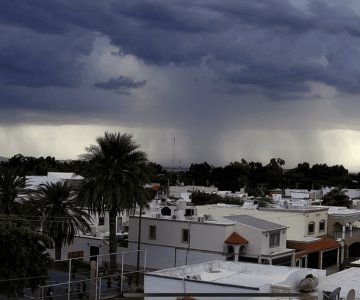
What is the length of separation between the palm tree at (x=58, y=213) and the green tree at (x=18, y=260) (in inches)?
528

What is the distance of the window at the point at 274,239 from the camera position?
162 feet

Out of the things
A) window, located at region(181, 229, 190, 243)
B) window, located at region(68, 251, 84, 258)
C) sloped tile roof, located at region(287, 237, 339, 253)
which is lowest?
window, located at region(68, 251, 84, 258)

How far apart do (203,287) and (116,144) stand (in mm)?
24890

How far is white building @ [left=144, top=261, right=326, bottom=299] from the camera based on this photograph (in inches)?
1017

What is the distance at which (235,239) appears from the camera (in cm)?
4753

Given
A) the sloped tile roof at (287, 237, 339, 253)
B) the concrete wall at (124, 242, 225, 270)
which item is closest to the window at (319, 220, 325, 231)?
the sloped tile roof at (287, 237, 339, 253)

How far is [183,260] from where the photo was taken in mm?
50094

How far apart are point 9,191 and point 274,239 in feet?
77.1

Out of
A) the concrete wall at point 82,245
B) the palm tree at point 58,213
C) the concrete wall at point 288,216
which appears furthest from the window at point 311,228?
the palm tree at point 58,213

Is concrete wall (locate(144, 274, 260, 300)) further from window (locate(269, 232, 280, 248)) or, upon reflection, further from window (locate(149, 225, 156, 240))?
window (locate(149, 225, 156, 240))

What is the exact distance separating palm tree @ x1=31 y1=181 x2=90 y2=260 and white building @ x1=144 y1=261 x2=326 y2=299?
20.8 meters

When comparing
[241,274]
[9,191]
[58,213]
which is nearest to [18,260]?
[241,274]

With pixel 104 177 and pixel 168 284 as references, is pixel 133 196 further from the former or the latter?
pixel 168 284

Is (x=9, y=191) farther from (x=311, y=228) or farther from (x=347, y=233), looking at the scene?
(x=347, y=233)
